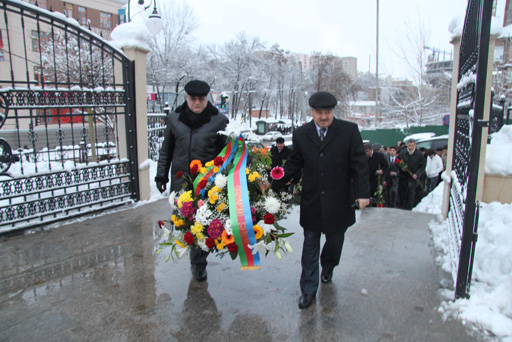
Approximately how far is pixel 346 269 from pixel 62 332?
111 inches

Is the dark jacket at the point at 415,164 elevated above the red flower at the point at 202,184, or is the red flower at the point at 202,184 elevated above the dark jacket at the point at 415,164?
the red flower at the point at 202,184

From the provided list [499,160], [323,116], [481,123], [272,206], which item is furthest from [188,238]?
[499,160]

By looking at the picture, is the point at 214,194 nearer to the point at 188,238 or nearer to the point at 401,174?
the point at 188,238

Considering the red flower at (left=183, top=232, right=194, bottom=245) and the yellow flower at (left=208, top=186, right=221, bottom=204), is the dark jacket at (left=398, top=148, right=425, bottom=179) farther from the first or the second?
the red flower at (left=183, top=232, right=194, bottom=245)

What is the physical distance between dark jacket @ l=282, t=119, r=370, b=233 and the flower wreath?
0.27 m

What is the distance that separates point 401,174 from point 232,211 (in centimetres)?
610

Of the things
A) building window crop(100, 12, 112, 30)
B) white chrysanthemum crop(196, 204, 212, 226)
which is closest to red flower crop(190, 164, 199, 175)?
white chrysanthemum crop(196, 204, 212, 226)

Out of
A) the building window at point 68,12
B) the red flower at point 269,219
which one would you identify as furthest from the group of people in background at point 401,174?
the building window at point 68,12

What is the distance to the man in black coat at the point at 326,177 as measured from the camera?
11.2 feet

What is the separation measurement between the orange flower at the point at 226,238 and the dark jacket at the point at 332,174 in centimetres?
72

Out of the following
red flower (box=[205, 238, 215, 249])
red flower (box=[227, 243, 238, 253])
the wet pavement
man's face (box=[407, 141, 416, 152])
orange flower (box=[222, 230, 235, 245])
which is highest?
man's face (box=[407, 141, 416, 152])

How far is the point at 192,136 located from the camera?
3.97m

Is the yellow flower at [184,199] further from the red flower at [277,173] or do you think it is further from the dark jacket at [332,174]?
the dark jacket at [332,174]

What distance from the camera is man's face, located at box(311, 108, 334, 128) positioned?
3.40 meters
